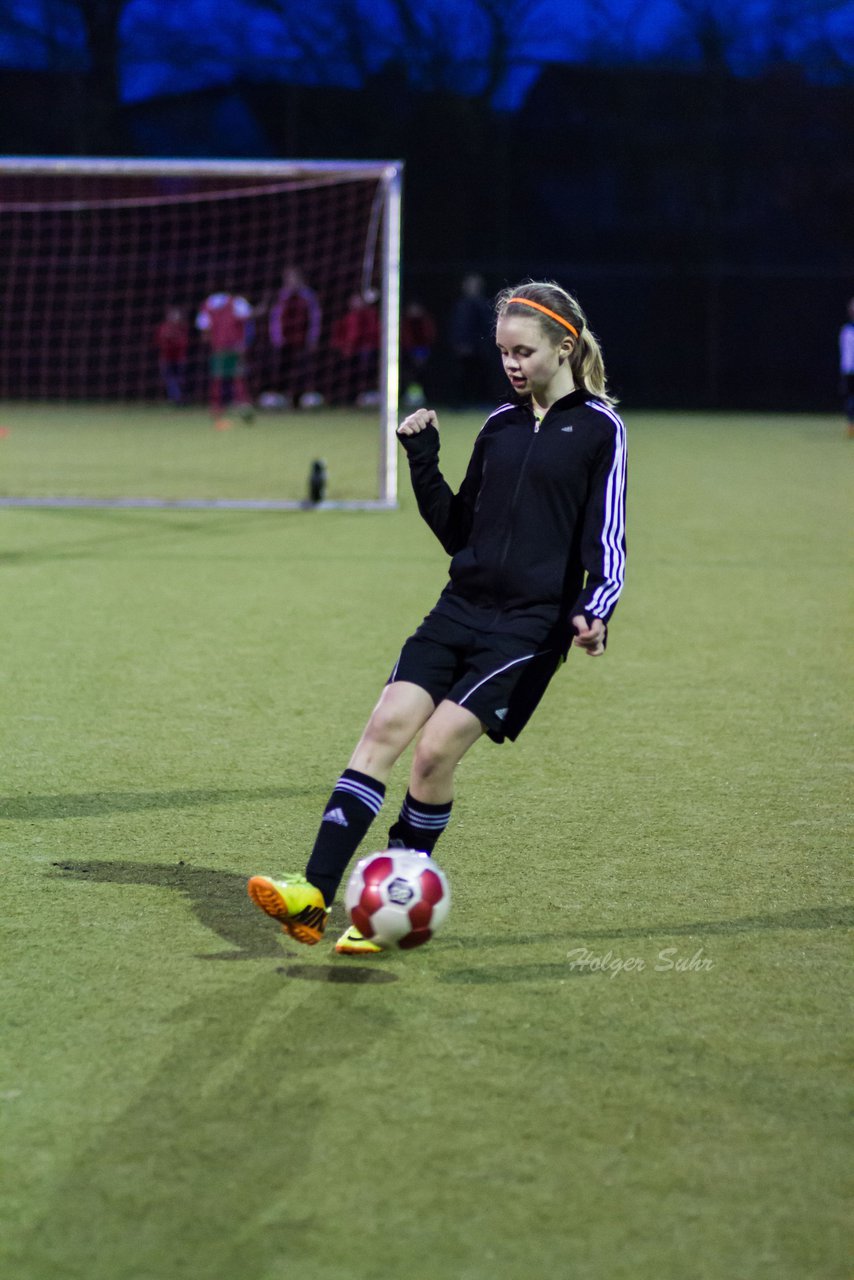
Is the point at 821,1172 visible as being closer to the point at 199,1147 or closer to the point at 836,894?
the point at 199,1147

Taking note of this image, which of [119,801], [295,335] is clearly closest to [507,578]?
[119,801]

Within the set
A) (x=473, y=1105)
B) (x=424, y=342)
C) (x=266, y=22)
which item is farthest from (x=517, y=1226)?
(x=266, y=22)

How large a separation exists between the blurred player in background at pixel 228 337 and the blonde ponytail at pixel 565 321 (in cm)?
1919

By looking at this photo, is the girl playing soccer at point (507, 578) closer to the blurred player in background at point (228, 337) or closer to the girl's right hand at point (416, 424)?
the girl's right hand at point (416, 424)

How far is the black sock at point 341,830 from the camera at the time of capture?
3.43 metres

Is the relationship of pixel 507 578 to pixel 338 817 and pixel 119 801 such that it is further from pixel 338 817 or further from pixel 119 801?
pixel 119 801

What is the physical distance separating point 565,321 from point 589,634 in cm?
76

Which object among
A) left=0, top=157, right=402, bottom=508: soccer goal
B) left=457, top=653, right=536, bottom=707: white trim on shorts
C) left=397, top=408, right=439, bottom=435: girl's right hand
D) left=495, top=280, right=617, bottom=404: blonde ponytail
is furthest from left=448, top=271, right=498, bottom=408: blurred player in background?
left=457, top=653, right=536, bottom=707: white trim on shorts

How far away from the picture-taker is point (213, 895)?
388 centimetres

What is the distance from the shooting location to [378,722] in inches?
138

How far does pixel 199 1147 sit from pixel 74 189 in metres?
26.0

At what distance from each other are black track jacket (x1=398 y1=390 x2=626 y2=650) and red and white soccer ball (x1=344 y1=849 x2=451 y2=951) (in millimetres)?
594

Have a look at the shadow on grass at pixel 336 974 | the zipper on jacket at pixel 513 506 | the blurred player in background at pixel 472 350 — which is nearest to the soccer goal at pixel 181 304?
the blurred player in background at pixel 472 350

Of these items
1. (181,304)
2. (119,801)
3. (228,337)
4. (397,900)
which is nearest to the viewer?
(397,900)
